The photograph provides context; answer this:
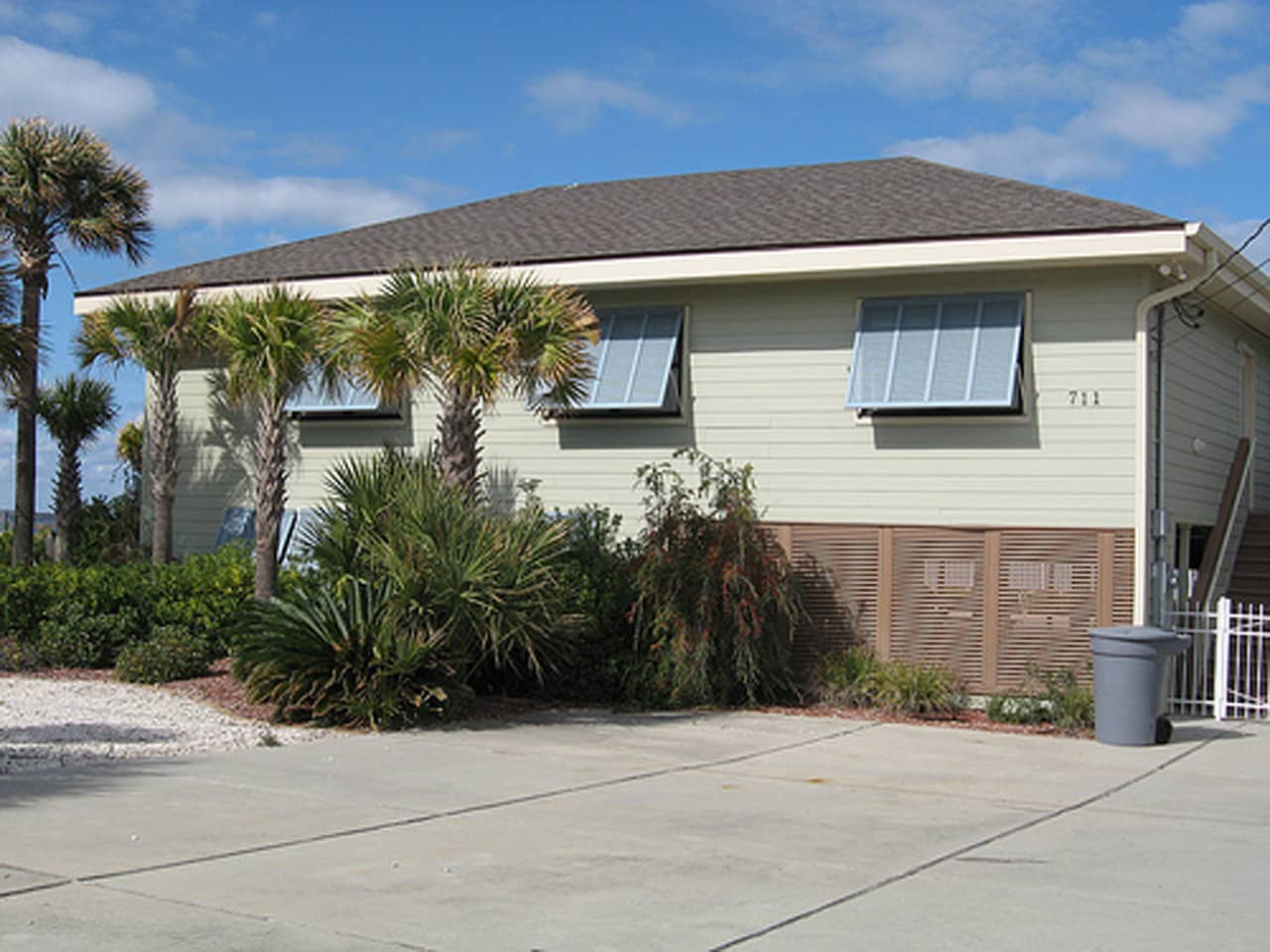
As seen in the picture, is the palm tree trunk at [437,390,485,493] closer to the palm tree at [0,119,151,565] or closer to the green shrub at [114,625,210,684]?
the green shrub at [114,625,210,684]

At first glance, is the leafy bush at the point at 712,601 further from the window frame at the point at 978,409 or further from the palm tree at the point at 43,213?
the palm tree at the point at 43,213

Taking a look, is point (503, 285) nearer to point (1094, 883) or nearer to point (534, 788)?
point (534, 788)

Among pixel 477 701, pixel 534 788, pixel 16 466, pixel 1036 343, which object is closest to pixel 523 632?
pixel 477 701

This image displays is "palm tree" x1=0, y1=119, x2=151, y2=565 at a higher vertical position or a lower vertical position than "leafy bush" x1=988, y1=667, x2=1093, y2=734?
higher

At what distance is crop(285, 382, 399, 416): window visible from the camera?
18.4m

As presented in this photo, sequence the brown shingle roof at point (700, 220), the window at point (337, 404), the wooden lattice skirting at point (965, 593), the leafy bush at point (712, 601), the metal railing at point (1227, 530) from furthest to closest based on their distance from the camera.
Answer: the window at point (337, 404) → the metal railing at point (1227, 530) → the brown shingle roof at point (700, 220) → the wooden lattice skirting at point (965, 593) → the leafy bush at point (712, 601)

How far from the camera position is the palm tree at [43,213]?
1925cm

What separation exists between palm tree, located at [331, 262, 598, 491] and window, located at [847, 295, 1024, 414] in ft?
10.4

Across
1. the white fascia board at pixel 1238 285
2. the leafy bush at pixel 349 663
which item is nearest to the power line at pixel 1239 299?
the white fascia board at pixel 1238 285

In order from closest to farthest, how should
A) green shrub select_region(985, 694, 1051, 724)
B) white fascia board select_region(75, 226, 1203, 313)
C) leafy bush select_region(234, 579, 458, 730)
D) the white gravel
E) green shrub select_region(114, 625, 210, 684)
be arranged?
1. the white gravel
2. leafy bush select_region(234, 579, 458, 730)
3. white fascia board select_region(75, 226, 1203, 313)
4. green shrub select_region(985, 694, 1051, 724)
5. green shrub select_region(114, 625, 210, 684)

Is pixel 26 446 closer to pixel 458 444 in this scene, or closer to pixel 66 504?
pixel 66 504

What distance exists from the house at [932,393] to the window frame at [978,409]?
0.03 meters

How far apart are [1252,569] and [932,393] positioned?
5.53 meters

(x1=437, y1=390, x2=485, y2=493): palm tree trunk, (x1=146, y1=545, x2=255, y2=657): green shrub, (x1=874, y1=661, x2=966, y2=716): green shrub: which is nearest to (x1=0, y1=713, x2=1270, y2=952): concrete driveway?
(x1=874, y1=661, x2=966, y2=716): green shrub
